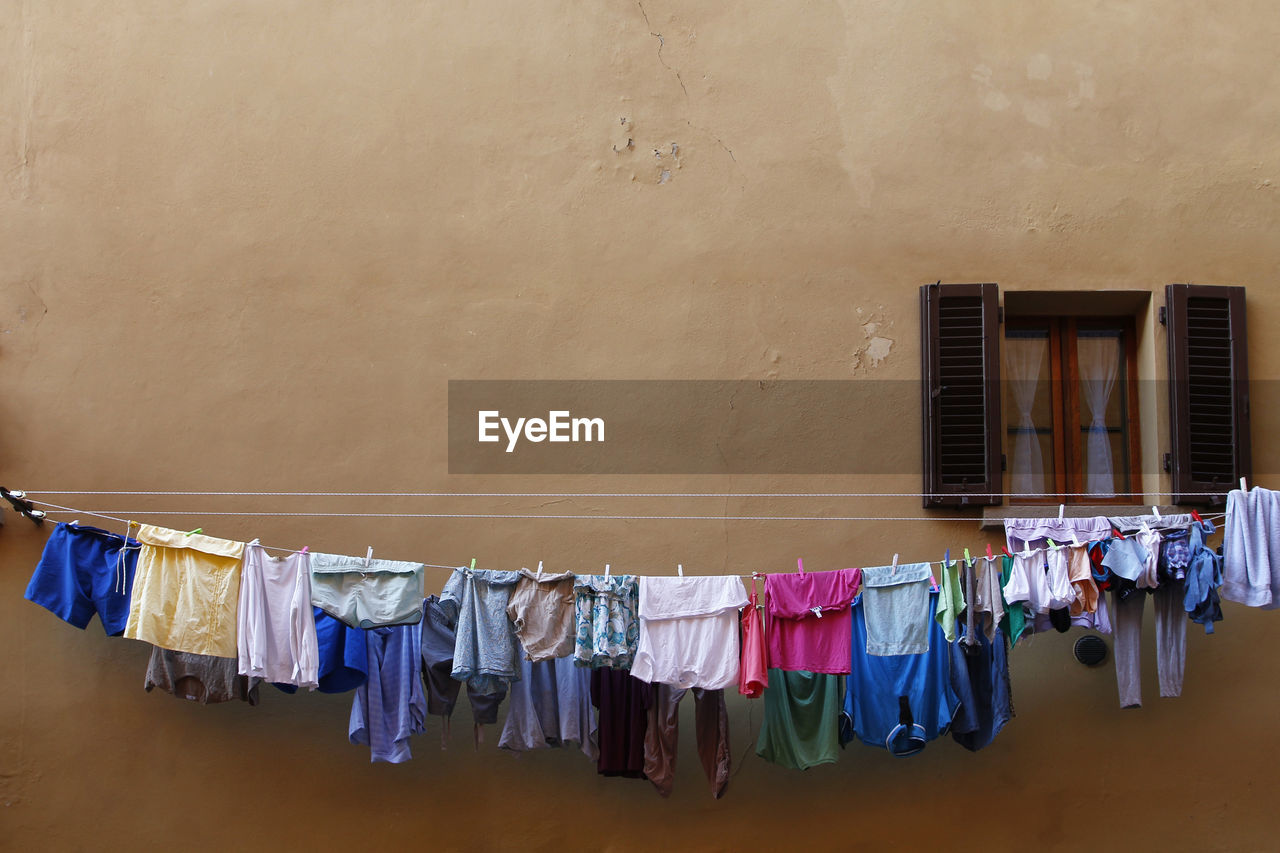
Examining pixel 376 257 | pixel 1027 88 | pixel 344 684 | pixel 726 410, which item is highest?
pixel 1027 88

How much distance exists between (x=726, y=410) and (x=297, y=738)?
2727mm

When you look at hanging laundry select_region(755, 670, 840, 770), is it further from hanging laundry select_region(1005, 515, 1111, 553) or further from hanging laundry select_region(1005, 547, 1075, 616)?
hanging laundry select_region(1005, 515, 1111, 553)

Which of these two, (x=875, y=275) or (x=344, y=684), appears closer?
(x=344, y=684)

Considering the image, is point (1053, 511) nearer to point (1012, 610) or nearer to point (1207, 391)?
point (1012, 610)

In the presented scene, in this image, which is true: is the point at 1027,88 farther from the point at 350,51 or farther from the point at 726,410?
the point at 350,51

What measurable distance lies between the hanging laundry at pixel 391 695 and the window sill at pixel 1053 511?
9.51 ft

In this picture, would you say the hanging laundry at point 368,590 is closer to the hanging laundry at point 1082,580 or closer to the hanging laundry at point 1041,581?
the hanging laundry at point 1041,581

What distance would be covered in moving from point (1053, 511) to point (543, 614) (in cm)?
267

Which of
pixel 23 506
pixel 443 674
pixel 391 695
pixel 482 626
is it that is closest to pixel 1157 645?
pixel 482 626

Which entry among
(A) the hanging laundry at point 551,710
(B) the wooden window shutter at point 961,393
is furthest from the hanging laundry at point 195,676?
(B) the wooden window shutter at point 961,393

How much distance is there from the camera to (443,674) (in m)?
5.91

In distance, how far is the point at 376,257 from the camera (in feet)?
21.0

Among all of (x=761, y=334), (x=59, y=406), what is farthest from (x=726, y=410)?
(x=59, y=406)

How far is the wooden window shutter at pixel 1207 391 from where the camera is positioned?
625 centimetres
